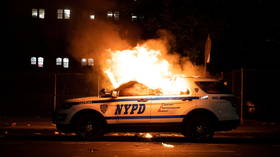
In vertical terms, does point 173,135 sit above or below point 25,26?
below

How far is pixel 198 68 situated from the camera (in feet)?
67.8

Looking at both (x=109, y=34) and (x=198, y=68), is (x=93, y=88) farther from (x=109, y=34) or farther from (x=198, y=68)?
(x=109, y=34)

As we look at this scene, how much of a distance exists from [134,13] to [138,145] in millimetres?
12656

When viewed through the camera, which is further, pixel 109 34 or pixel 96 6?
pixel 96 6

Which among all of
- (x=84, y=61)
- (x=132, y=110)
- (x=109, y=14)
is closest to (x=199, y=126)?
(x=132, y=110)

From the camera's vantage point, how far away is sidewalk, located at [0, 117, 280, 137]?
14570 millimetres

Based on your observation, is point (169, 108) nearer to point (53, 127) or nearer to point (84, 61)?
point (53, 127)

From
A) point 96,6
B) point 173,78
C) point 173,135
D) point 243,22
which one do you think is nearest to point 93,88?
point 173,135

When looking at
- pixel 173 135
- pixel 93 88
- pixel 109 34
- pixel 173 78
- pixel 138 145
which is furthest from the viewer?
pixel 109 34

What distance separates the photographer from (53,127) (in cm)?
1581

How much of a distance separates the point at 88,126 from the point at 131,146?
1.91 meters

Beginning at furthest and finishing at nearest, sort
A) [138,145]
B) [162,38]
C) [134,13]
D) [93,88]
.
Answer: [134,13]
[162,38]
[93,88]
[138,145]

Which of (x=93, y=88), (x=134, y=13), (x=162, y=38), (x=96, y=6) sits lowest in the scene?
(x=93, y=88)

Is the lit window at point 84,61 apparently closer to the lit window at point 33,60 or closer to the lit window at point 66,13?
the lit window at point 66,13
